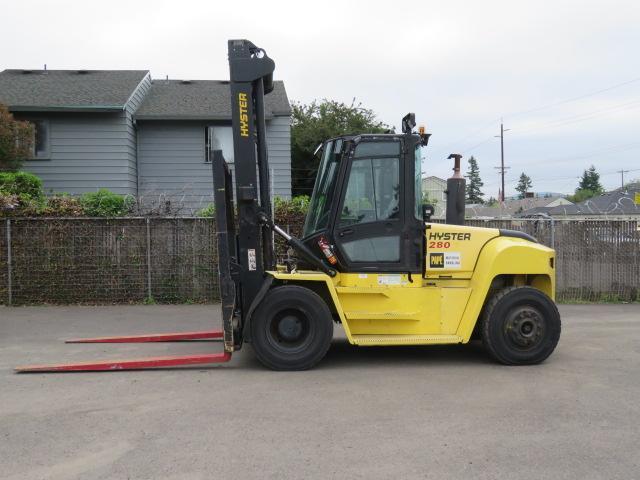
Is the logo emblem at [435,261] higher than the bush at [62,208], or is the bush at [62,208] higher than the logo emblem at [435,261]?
the bush at [62,208]

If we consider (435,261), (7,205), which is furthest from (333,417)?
(7,205)

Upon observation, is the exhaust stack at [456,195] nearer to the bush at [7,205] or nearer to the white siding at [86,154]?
the bush at [7,205]

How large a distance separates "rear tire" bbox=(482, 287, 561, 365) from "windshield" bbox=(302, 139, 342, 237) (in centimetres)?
231

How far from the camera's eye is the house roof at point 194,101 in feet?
57.0

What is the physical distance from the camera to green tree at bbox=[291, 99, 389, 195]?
2419 centimetres

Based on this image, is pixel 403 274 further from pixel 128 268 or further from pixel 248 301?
pixel 128 268

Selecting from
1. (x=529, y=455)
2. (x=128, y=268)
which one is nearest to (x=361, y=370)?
(x=529, y=455)

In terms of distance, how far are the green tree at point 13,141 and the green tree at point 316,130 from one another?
→ 1017 centimetres

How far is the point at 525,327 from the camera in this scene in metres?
7.26

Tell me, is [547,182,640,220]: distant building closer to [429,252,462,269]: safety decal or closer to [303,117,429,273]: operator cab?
[429,252,462,269]: safety decal

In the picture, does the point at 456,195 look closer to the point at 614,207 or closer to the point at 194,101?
the point at 194,101

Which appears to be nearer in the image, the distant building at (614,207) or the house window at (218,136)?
the house window at (218,136)

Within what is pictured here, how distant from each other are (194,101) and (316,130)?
24.8 feet

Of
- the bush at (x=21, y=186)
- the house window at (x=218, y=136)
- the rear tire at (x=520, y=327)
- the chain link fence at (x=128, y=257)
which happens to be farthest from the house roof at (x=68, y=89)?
the rear tire at (x=520, y=327)
